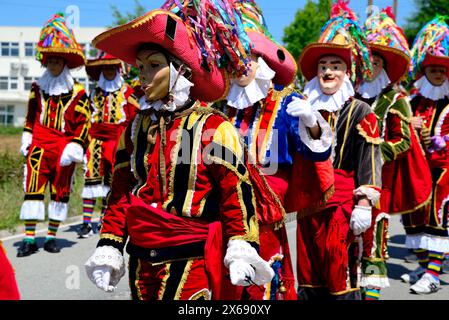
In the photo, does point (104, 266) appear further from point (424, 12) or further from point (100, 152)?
point (424, 12)

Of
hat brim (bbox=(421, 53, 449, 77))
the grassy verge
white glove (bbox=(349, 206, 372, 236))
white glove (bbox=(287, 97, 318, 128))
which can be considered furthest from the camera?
the grassy verge

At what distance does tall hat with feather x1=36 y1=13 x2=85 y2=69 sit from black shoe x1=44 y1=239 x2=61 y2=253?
2.10m

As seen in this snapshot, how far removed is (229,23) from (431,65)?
4166 millimetres

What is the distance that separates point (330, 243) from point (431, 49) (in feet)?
10.6

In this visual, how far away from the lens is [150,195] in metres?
3.63

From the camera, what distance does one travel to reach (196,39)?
3.68m

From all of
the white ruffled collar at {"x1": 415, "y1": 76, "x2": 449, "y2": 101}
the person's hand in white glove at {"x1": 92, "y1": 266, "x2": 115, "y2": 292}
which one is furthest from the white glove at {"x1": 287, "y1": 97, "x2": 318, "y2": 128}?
the white ruffled collar at {"x1": 415, "y1": 76, "x2": 449, "y2": 101}

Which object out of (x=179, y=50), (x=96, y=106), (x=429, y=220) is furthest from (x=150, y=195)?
(x=96, y=106)

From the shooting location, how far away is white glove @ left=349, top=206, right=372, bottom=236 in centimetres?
502

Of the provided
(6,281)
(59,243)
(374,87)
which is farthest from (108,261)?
(59,243)

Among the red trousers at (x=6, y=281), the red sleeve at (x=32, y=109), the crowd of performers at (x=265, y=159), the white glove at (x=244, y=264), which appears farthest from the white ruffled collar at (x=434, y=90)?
the red trousers at (x=6, y=281)

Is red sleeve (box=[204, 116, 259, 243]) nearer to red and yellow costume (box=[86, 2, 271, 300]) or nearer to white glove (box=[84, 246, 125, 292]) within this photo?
red and yellow costume (box=[86, 2, 271, 300])
